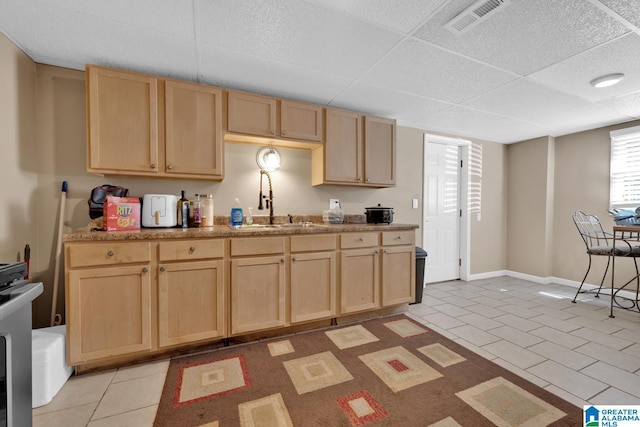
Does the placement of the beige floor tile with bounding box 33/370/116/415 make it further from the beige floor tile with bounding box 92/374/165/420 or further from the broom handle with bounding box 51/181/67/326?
the broom handle with bounding box 51/181/67/326

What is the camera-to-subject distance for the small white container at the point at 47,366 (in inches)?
61.5

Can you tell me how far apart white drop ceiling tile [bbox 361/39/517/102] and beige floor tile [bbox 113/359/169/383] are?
2.92 metres

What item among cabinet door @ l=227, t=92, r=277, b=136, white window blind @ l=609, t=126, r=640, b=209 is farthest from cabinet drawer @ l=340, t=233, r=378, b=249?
white window blind @ l=609, t=126, r=640, b=209

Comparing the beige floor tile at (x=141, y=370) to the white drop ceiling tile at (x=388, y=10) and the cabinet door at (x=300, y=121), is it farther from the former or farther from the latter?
the white drop ceiling tile at (x=388, y=10)

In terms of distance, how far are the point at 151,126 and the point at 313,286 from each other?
1.97 m

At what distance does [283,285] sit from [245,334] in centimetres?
53

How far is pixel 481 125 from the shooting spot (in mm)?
3820

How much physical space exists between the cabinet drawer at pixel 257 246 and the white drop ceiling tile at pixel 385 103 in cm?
170

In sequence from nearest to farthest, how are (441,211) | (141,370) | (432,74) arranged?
(141,370) < (432,74) < (441,211)

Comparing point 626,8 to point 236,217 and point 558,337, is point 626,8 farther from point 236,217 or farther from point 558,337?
point 236,217

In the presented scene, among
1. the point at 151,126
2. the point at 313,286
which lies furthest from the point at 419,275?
the point at 151,126

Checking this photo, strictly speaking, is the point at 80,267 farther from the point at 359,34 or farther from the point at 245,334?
the point at 359,34

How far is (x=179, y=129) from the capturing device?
234 cm

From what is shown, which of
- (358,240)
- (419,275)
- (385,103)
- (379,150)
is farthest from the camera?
(419,275)
